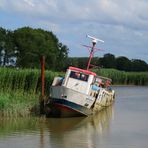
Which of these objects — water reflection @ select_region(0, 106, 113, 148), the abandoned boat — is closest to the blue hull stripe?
the abandoned boat

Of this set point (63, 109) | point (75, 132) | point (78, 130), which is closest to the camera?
point (75, 132)

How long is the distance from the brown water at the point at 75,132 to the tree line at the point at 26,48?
47.6 metres

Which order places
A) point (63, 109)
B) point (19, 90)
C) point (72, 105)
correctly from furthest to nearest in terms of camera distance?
point (19, 90) → point (63, 109) → point (72, 105)

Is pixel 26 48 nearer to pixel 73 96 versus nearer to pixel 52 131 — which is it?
pixel 73 96

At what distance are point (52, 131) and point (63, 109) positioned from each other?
18.4 feet

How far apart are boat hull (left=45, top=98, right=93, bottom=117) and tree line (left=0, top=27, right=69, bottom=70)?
153 ft

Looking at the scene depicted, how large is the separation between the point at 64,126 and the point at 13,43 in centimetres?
5601

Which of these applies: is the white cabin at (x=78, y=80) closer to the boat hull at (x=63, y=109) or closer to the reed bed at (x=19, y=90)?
the boat hull at (x=63, y=109)

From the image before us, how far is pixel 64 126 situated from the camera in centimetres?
2544

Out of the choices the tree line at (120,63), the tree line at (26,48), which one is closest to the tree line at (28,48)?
the tree line at (26,48)

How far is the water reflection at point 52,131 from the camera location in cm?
1933

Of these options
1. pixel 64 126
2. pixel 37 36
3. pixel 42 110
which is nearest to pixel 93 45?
pixel 42 110

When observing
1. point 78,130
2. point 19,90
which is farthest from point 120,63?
point 78,130

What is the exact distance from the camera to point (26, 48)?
78.1 meters
